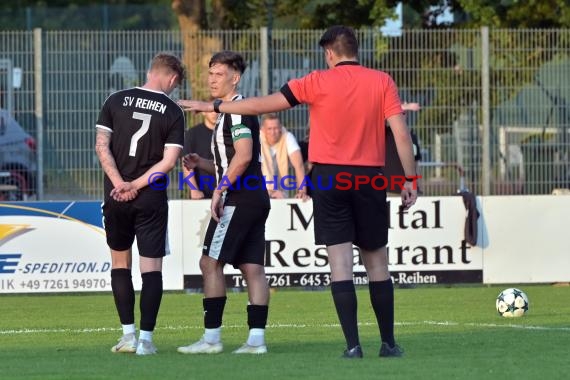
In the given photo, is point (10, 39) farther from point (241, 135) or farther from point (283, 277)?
point (241, 135)

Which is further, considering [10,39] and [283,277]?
[10,39]

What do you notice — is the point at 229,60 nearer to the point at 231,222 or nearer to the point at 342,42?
the point at 342,42

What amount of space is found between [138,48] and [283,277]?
4.10 m

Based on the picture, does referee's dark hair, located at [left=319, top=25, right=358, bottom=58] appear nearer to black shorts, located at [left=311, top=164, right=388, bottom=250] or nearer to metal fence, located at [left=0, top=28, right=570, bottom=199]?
black shorts, located at [left=311, top=164, right=388, bottom=250]

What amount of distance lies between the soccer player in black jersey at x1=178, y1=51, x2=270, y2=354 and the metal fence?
8614mm

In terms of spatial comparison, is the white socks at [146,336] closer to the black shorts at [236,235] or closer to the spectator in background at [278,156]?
the black shorts at [236,235]

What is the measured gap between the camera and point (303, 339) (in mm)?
10164

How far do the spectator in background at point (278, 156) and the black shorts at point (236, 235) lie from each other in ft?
19.9

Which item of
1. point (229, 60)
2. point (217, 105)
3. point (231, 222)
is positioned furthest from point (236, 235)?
point (229, 60)

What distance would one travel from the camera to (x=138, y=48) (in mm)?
17922

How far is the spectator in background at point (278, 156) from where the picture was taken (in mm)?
15617

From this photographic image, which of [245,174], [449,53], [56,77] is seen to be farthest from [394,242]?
[245,174]

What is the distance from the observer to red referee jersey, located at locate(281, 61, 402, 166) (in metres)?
8.69

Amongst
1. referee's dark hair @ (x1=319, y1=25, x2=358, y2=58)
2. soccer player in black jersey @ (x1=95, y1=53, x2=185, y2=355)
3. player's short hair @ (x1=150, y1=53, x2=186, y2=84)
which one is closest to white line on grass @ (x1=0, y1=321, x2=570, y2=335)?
soccer player in black jersey @ (x1=95, y1=53, x2=185, y2=355)
